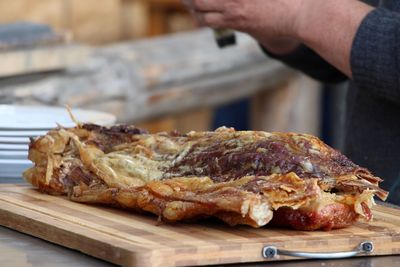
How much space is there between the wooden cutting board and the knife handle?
3.68ft

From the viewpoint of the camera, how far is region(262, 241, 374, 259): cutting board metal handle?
182cm

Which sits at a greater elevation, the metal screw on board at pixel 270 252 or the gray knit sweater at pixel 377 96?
the gray knit sweater at pixel 377 96

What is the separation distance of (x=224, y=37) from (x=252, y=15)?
1.01 feet

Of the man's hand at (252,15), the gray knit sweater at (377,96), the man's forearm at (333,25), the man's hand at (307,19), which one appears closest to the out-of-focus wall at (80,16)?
the gray knit sweater at (377,96)

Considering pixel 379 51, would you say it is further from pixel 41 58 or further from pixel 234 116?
pixel 234 116

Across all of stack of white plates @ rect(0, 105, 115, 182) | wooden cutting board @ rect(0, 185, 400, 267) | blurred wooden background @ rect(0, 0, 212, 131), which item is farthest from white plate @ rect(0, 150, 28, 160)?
blurred wooden background @ rect(0, 0, 212, 131)

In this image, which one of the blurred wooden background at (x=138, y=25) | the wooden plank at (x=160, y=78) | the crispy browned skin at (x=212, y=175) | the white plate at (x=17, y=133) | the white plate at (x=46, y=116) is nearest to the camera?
the crispy browned skin at (x=212, y=175)

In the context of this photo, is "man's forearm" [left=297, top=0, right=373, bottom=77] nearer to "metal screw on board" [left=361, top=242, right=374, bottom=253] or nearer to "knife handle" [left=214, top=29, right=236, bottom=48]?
"knife handle" [left=214, top=29, right=236, bottom=48]

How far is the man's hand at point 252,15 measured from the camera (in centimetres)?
276

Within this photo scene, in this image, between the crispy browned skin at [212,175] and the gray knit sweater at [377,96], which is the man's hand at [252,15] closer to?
the gray knit sweater at [377,96]

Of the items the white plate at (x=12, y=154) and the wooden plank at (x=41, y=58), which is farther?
the wooden plank at (x=41, y=58)

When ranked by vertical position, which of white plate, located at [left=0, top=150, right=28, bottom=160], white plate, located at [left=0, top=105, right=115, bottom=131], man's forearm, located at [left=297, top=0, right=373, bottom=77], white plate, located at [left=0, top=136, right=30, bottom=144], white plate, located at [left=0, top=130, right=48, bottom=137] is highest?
man's forearm, located at [left=297, top=0, right=373, bottom=77]

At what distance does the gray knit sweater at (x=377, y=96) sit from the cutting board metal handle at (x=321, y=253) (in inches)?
33.2

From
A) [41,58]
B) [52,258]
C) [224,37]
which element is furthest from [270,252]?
[41,58]
